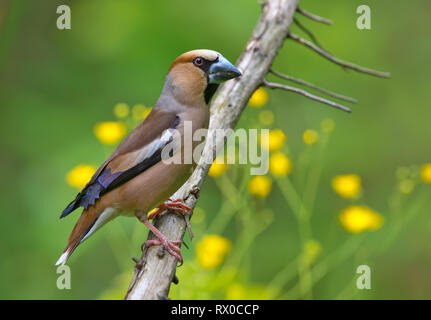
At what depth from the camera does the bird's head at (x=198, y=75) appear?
10.9 ft

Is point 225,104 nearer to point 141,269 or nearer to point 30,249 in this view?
point 141,269

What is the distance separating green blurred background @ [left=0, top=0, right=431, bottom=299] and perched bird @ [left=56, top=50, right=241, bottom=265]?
1.09 meters

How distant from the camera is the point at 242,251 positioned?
12.2ft

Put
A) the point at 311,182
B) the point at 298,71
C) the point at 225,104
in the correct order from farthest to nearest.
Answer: the point at 298,71, the point at 311,182, the point at 225,104

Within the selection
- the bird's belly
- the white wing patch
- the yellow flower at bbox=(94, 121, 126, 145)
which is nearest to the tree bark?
the bird's belly

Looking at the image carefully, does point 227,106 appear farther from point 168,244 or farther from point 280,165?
point 168,244

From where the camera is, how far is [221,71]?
331 centimetres

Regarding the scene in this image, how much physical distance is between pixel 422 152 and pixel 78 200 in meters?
4.26

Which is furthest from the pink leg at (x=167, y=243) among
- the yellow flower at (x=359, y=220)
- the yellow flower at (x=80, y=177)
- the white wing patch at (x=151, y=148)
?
the yellow flower at (x=359, y=220)

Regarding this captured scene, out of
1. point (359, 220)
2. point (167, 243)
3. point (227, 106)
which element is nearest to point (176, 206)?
point (167, 243)

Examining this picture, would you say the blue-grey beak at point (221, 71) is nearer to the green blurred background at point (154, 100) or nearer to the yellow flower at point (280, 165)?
the yellow flower at point (280, 165)

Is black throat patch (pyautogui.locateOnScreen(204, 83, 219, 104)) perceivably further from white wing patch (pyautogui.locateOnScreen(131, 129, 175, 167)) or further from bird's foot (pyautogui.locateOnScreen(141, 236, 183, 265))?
bird's foot (pyautogui.locateOnScreen(141, 236, 183, 265))

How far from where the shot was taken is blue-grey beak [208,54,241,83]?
3.27 m

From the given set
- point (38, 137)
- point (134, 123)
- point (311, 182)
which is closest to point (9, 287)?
point (38, 137)
